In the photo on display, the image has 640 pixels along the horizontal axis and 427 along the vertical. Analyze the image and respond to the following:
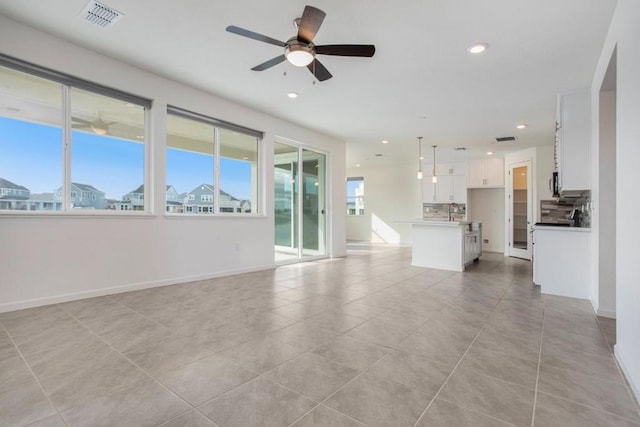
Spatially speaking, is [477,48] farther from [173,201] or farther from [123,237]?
[123,237]

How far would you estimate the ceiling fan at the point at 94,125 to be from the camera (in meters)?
3.69

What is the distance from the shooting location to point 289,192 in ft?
21.7

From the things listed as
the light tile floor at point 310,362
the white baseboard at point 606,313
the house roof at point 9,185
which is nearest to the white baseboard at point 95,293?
the light tile floor at point 310,362

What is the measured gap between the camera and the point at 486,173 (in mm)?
9031

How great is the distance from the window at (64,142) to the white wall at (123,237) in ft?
0.58

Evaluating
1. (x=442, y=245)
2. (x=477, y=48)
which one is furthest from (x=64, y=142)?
(x=442, y=245)

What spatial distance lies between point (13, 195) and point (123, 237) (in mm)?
1112

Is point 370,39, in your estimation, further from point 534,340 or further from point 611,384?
point 611,384

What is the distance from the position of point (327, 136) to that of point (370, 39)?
4132mm

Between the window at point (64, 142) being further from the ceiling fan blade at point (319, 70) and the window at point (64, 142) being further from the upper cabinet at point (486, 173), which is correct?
the upper cabinet at point (486, 173)

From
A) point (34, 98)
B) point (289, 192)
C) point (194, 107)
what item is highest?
point (194, 107)

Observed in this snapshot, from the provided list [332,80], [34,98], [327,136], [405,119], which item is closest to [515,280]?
[405,119]

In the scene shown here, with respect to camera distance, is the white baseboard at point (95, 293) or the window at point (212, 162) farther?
the window at point (212, 162)

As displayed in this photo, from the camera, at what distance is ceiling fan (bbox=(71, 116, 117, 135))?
12.1 feet
